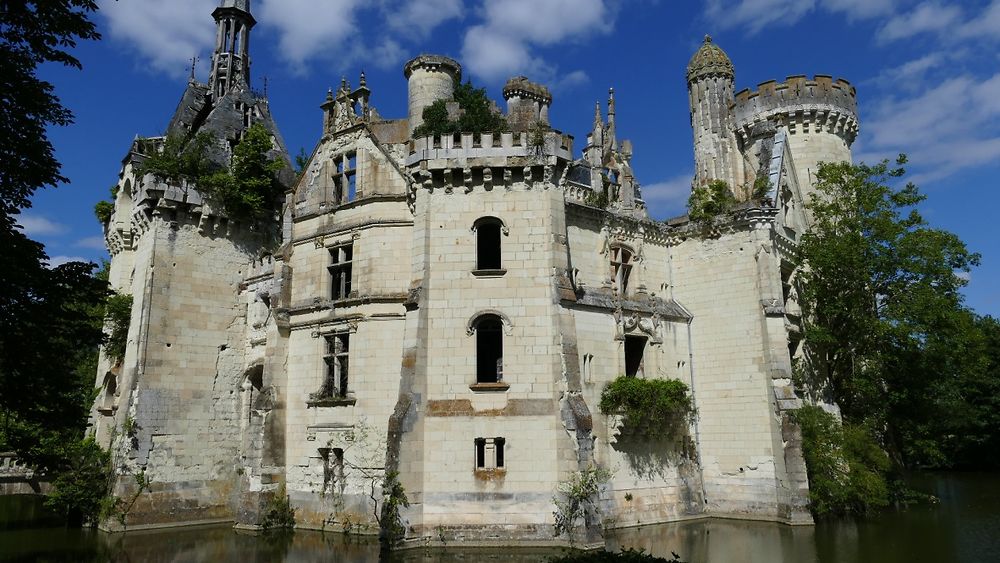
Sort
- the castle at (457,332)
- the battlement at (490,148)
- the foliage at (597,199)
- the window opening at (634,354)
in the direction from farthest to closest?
the foliage at (597,199) < the window opening at (634,354) < the battlement at (490,148) < the castle at (457,332)

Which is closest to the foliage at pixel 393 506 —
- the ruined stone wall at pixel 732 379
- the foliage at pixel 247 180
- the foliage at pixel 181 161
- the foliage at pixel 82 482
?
the ruined stone wall at pixel 732 379

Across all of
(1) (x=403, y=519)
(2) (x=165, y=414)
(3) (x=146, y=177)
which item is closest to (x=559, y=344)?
(1) (x=403, y=519)

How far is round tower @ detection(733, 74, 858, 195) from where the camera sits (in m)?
30.8

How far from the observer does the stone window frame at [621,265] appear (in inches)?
935

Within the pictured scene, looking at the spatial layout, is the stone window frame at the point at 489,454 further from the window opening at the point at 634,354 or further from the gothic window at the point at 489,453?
the window opening at the point at 634,354

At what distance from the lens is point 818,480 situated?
21516 millimetres

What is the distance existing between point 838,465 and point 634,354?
714cm

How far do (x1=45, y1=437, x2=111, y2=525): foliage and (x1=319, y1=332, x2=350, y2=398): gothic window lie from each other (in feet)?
28.0

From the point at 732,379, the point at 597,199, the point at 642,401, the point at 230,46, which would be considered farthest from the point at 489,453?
the point at 230,46

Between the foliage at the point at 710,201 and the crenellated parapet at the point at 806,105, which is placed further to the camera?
the crenellated parapet at the point at 806,105

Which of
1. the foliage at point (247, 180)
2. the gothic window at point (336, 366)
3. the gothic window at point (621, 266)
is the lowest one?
the gothic window at point (336, 366)

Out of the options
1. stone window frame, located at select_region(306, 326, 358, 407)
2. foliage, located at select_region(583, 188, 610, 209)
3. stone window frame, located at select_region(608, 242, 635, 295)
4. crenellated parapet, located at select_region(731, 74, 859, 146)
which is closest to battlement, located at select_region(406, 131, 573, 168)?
foliage, located at select_region(583, 188, 610, 209)

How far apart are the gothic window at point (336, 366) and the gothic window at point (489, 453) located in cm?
532

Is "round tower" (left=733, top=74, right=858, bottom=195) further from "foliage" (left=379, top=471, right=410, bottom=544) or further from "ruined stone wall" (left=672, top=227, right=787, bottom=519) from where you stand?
"foliage" (left=379, top=471, right=410, bottom=544)
